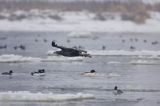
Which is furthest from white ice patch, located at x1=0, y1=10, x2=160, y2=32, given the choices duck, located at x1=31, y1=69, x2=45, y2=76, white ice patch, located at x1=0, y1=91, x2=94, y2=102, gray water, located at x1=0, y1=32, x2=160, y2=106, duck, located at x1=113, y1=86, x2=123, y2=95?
white ice patch, located at x1=0, y1=91, x2=94, y2=102

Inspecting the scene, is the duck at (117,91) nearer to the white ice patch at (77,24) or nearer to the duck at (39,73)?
the duck at (39,73)

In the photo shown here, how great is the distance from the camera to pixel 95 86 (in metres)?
22.5

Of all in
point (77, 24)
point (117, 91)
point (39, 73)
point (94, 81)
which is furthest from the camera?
point (77, 24)

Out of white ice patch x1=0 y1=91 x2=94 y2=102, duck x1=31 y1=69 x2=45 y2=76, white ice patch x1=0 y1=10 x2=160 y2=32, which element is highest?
white ice patch x1=0 y1=10 x2=160 y2=32

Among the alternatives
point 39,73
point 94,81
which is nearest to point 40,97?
point 94,81

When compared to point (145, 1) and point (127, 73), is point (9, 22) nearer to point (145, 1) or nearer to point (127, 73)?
point (145, 1)

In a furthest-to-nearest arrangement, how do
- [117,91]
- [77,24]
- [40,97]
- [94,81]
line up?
[77,24] < [94,81] < [117,91] < [40,97]

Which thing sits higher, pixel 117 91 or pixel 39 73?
pixel 39 73

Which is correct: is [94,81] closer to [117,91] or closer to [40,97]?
[117,91]

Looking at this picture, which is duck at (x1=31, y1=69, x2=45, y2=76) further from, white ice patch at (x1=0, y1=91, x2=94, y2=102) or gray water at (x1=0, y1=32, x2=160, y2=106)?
white ice patch at (x1=0, y1=91, x2=94, y2=102)

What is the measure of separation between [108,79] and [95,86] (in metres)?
2.05

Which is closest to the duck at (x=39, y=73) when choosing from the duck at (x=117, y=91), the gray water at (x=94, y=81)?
the gray water at (x=94, y=81)

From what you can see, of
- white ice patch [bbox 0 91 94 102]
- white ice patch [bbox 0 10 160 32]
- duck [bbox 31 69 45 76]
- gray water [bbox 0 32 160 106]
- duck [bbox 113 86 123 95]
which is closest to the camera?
white ice patch [bbox 0 91 94 102]

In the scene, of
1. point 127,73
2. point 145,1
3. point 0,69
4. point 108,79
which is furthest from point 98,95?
point 145,1
